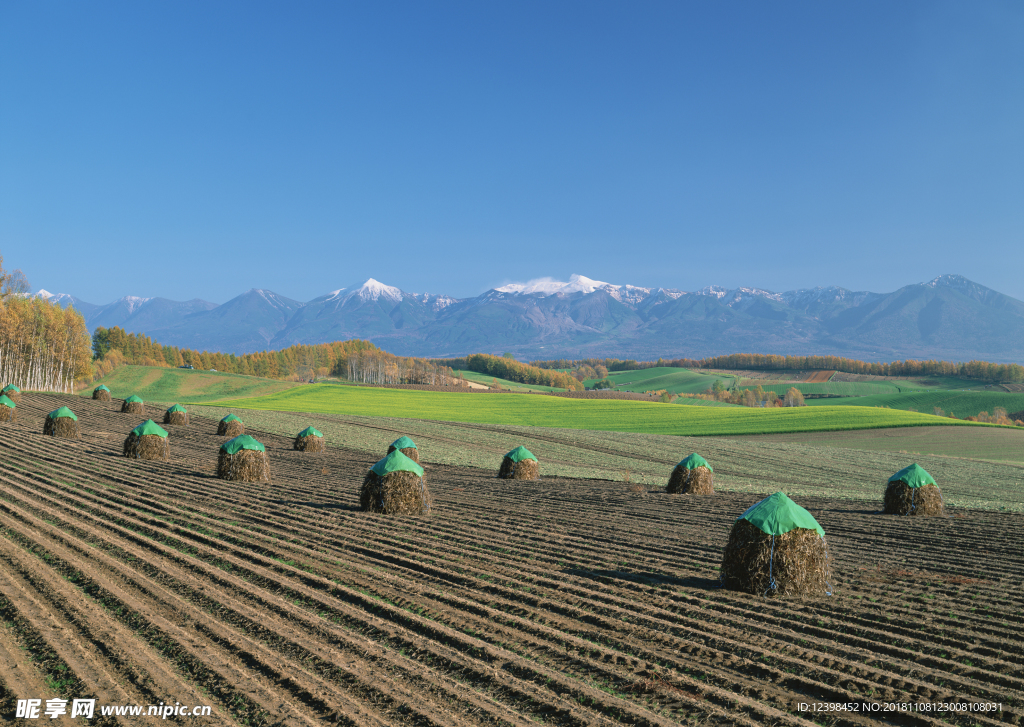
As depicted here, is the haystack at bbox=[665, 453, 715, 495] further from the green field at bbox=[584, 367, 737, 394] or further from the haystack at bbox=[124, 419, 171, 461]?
the green field at bbox=[584, 367, 737, 394]

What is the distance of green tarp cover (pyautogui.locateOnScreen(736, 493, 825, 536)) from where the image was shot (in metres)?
10.3

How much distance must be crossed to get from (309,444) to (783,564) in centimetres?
2844

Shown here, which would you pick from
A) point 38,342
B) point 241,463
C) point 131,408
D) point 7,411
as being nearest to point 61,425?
point 7,411

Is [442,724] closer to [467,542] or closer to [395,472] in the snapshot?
[467,542]

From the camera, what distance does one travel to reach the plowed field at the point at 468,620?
253 inches

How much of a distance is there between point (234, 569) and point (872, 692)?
917cm

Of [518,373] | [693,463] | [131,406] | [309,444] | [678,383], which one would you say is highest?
[678,383]

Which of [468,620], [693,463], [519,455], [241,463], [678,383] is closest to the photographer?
[468,620]

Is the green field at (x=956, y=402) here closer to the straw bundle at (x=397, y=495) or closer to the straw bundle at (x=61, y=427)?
the straw bundle at (x=397, y=495)

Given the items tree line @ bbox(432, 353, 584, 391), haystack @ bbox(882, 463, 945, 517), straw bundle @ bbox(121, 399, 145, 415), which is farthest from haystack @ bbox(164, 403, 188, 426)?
tree line @ bbox(432, 353, 584, 391)

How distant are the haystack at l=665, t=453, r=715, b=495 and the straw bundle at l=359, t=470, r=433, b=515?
10619 millimetres

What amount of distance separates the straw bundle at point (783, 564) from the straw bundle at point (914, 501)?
38.7 feet

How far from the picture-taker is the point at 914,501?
19797 millimetres

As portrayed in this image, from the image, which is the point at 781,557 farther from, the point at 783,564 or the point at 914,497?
the point at 914,497
